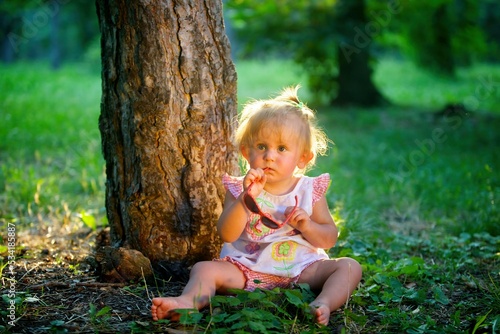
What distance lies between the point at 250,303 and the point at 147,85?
1.18 meters

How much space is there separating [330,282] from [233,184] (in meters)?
0.68

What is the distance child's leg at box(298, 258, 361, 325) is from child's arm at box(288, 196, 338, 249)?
0.35ft

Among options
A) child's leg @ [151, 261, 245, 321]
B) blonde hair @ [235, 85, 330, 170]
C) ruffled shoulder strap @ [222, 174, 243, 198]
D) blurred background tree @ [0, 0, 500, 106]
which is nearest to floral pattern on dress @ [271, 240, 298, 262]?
child's leg @ [151, 261, 245, 321]

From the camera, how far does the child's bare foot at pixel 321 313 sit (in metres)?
2.41

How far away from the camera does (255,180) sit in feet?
8.59

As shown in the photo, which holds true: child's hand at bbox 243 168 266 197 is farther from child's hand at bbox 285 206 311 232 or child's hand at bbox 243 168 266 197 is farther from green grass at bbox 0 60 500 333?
green grass at bbox 0 60 500 333

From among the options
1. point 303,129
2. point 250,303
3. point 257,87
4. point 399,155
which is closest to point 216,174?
point 303,129

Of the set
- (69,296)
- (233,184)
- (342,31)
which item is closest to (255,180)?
(233,184)

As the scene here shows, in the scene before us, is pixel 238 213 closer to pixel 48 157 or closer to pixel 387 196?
pixel 387 196

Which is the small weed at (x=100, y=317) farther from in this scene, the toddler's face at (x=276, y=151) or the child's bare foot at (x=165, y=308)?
the toddler's face at (x=276, y=151)

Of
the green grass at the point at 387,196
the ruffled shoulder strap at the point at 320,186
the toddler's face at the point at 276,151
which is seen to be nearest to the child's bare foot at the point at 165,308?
the green grass at the point at 387,196

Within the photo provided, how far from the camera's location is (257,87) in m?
14.8

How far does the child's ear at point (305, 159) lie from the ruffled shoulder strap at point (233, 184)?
0.31 m

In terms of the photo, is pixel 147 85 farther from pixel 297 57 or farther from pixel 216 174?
pixel 297 57
